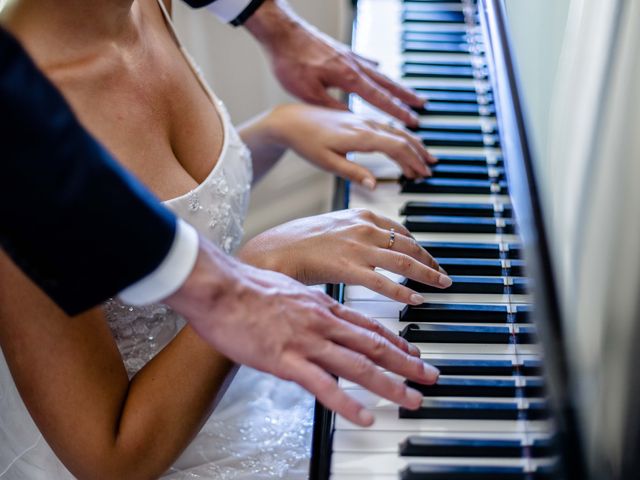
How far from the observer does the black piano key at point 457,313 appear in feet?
3.60

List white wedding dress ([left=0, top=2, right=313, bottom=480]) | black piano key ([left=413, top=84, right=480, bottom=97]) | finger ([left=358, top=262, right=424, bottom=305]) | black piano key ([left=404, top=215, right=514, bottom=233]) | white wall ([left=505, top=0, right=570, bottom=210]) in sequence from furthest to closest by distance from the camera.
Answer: black piano key ([left=413, top=84, right=480, bottom=97]), white wall ([left=505, top=0, right=570, bottom=210]), black piano key ([left=404, top=215, right=514, bottom=233]), white wedding dress ([left=0, top=2, right=313, bottom=480]), finger ([left=358, top=262, right=424, bottom=305])

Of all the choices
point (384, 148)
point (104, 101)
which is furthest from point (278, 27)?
point (104, 101)

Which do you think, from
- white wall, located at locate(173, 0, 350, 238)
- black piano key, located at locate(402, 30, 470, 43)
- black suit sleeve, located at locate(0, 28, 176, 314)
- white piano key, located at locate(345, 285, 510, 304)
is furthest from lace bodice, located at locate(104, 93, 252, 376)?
white wall, located at locate(173, 0, 350, 238)

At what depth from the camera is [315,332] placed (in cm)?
89

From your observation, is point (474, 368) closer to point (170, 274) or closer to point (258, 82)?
point (170, 274)

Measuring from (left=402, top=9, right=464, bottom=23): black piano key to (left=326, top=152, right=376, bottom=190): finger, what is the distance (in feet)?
1.64

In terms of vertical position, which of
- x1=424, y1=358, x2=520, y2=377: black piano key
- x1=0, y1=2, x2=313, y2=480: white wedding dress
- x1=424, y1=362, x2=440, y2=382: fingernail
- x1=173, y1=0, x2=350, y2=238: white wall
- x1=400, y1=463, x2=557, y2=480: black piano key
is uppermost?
x1=424, y1=362, x2=440, y2=382: fingernail

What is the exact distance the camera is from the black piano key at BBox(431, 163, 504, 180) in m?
1.41

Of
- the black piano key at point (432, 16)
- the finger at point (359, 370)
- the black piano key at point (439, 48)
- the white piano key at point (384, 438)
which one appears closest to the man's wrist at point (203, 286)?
the finger at point (359, 370)

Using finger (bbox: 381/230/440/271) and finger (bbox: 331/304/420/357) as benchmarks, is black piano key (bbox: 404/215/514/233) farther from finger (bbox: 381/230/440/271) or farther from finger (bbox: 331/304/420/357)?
finger (bbox: 331/304/420/357)

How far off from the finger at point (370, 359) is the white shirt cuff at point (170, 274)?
17 centimetres

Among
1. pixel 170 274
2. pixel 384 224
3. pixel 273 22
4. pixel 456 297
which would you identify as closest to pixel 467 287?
pixel 456 297

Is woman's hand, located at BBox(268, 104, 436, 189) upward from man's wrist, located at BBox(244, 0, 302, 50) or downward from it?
downward

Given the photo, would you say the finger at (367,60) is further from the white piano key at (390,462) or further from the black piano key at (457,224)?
the white piano key at (390,462)
